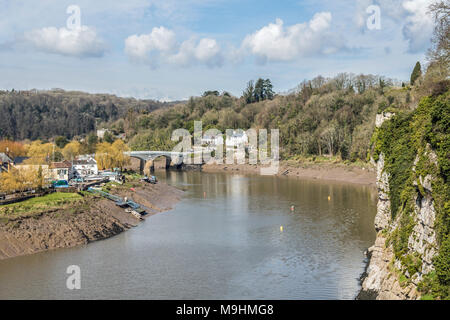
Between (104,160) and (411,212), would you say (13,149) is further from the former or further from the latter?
(411,212)

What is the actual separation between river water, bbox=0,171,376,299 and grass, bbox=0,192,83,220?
574cm

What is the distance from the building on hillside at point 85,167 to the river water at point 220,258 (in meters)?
18.8

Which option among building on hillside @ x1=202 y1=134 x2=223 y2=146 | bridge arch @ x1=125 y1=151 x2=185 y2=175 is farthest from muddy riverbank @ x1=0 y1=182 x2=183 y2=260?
building on hillside @ x1=202 y1=134 x2=223 y2=146

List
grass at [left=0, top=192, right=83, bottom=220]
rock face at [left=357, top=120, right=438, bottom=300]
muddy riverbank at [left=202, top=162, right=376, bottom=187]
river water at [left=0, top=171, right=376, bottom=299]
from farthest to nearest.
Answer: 1. muddy riverbank at [left=202, top=162, right=376, bottom=187]
2. grass at [left=0, top=192, right=83, bottom=220]
3. river water at [left=0, top=171, right=376, bottom=299]
4. rock face at [left=357, top=120, right=438, bottom=300]

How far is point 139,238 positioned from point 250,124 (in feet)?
323

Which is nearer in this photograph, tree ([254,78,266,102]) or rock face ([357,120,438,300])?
rock face ([357,120,438,300])

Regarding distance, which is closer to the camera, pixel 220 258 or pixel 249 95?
pixel 220 258

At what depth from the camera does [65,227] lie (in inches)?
1586

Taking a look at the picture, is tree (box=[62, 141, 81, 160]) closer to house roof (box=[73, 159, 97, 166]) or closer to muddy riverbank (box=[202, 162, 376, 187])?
house roof (box=[73, 159, 97, 166])

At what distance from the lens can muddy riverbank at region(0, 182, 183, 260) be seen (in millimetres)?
37000

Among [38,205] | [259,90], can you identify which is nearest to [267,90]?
[259,90]

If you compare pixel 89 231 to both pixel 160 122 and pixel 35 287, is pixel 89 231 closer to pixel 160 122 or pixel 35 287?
pixel 35 287

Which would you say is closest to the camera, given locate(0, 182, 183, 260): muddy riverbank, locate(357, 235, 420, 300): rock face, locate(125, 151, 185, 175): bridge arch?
locate(357, 235, 420, 300): rock face

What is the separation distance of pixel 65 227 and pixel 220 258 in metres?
13.5
